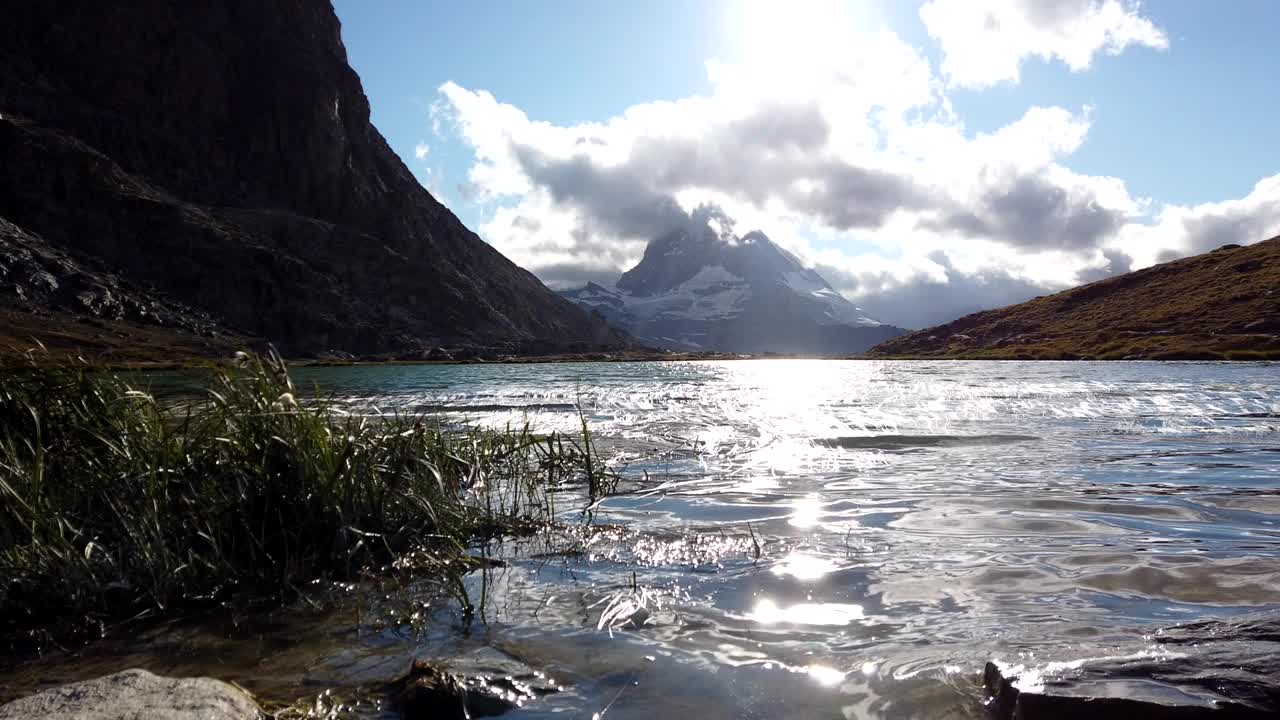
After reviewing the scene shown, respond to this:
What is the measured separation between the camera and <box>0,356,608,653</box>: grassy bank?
7.53 m

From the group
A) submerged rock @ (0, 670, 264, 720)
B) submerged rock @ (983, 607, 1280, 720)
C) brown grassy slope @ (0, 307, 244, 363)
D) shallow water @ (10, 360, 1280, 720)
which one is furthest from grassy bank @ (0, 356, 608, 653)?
brown grassy slope @ (0, 307, 244, 363)

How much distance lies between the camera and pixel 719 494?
48.8 feet

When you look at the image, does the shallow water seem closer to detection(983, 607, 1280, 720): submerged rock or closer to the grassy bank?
detection(983, 607, 1280, 720): submerged rock

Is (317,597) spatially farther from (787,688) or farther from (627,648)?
(787,688)

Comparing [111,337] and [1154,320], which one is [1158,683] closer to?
[1154,320]

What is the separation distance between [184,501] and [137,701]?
408 centimetres

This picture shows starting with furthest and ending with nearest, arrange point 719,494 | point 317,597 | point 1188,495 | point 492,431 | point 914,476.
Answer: point 492,431, point 914,476, point 719,494, point 1188,495, point 317,597

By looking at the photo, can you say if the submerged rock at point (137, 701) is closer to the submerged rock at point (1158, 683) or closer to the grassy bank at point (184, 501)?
the grassy bank at point (184, 501)

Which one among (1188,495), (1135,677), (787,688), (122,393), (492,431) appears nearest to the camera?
(1135,677)

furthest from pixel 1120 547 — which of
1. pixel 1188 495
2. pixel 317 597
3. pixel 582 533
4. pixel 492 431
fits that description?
pixel 492 431

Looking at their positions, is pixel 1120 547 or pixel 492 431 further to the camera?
pixel 492 431

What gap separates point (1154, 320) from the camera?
5689 inches

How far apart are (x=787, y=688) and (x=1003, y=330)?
19158 cm

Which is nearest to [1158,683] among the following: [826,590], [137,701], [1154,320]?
[826,590]
